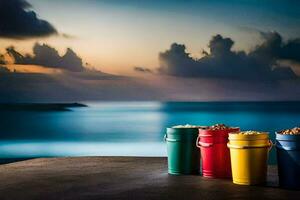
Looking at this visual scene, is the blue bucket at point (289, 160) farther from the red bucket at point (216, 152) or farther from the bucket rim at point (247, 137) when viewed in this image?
the red bucket at point (216, 152)

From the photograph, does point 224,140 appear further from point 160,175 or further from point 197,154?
point 160,175

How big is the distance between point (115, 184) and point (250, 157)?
1483 mm

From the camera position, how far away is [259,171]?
5664 millimetres

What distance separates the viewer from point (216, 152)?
609 centimetres

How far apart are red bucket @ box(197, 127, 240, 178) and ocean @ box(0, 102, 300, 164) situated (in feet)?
25.2

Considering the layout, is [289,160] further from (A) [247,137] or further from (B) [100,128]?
(B) [100,128]

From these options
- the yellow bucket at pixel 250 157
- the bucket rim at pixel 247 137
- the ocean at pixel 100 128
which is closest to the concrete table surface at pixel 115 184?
the yellow bucket at pixel 250 157

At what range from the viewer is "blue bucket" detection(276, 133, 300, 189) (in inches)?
210

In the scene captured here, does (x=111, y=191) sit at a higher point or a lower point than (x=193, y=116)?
lower

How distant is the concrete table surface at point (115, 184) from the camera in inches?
201

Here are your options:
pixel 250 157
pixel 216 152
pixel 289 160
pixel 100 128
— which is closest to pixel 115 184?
pixel 216 152

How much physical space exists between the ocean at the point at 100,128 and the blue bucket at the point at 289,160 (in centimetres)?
822

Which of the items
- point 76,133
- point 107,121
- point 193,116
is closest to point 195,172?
point 76,133

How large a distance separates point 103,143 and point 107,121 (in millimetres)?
7514
